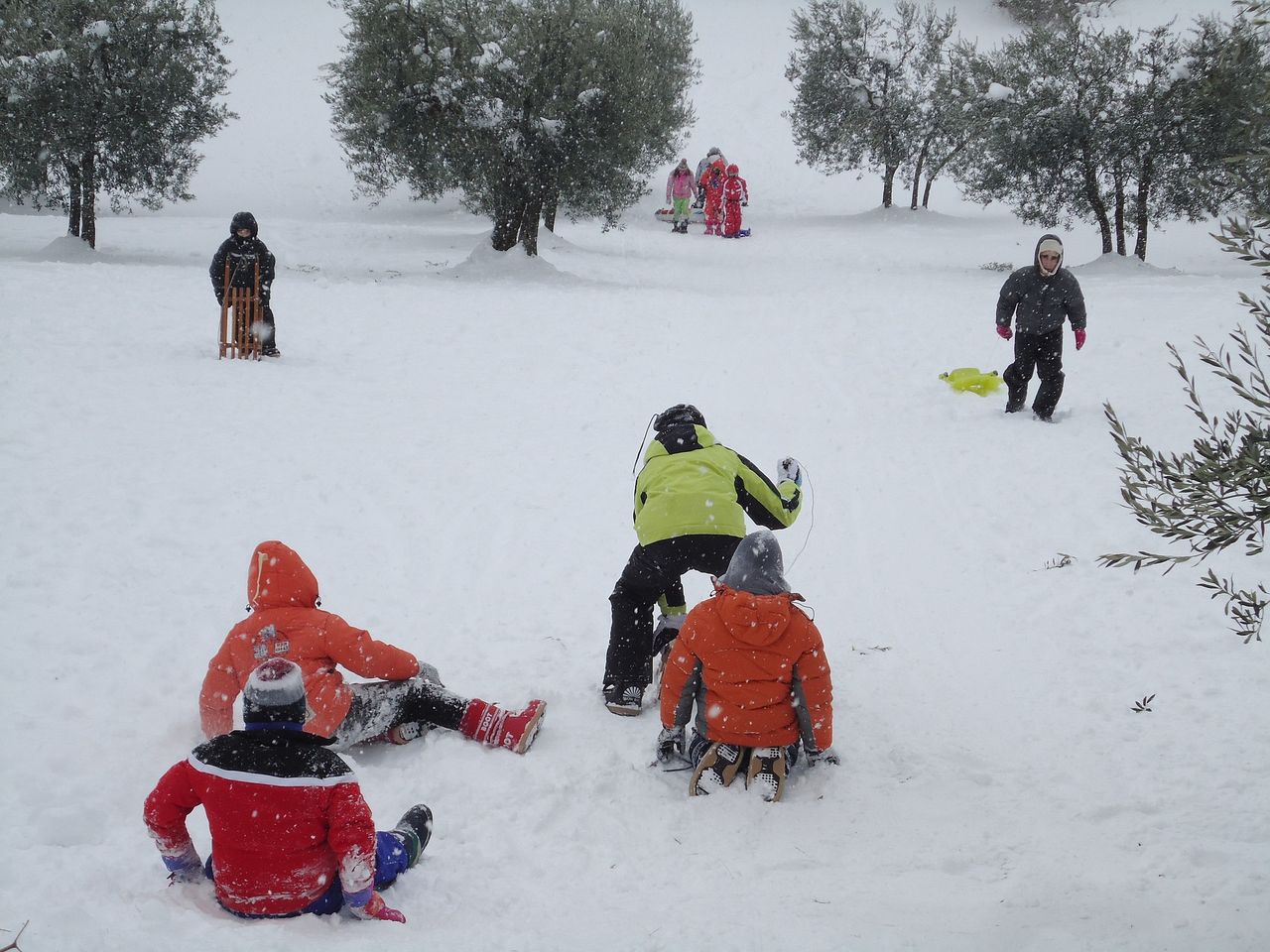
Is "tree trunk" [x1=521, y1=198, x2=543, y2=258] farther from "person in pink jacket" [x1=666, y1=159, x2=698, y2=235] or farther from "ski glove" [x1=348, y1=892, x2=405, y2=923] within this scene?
"ski glove" [x1=348, y1=892, x2=405, y2=923]

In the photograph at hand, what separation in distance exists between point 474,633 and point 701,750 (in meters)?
1.92

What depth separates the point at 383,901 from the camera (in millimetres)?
3176

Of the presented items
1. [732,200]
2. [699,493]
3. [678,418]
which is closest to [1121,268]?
[732,200]

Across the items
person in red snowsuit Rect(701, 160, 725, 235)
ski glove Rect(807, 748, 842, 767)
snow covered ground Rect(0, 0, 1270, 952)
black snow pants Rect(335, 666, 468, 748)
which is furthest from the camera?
person in red snowsuit Rect(701, 160, 725, 235)

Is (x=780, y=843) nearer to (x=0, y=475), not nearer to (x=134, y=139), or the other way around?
(x=0, y=475)

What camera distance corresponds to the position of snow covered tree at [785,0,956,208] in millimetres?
25625

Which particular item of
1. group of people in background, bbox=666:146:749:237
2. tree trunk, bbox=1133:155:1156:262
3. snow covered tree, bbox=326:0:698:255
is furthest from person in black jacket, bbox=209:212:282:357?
tree trunk, bbox=1133:155:1156:262

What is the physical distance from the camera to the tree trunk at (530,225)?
17438 millimetres

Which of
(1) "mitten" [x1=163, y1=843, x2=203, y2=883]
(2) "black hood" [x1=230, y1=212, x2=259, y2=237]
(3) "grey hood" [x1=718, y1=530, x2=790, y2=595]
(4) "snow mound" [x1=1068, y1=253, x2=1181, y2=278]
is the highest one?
(4) "snow mound" [x1=1068, y1=253, x2=1181, y2=278]

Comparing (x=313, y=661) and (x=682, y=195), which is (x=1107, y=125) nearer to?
(x=682, y=195)

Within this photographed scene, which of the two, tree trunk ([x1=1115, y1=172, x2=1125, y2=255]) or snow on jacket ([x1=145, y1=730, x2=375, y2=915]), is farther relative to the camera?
tree trunk ([x1=1115, y1=172, x2=1125, y2=255])

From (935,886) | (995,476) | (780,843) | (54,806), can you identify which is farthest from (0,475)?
(995,476)

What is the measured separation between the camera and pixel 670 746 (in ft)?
14.0

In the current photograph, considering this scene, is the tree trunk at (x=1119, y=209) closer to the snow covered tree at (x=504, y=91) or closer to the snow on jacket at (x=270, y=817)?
the snow covered tree at (x=504, y=91)
